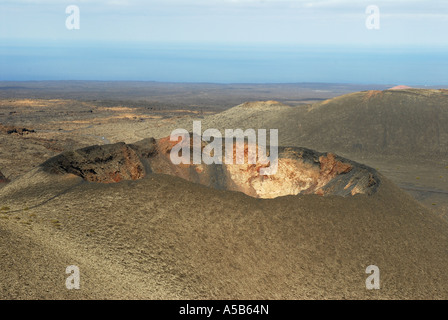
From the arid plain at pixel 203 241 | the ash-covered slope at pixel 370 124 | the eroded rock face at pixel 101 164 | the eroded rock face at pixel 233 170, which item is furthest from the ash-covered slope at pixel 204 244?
the ash-covered slope at pixel 370 124

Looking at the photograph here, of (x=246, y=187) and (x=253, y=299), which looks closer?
(x=253, y=299)

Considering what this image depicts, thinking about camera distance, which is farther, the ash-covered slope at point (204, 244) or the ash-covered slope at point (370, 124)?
the ash-covered slope at point (370, 124)

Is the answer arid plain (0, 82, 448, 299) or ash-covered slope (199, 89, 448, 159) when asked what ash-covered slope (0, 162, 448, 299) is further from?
ash-covered slope (199, 89, 448, 159)

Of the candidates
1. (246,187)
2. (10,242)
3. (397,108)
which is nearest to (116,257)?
(10,242)

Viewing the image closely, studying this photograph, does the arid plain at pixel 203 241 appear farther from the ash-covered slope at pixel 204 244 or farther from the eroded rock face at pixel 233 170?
the eroded rock face at pixel 233 170

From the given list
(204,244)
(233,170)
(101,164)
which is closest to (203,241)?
(204,244)

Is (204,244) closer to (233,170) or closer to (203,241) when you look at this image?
(203,241)

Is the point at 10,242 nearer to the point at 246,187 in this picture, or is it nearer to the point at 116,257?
the point at 116,257

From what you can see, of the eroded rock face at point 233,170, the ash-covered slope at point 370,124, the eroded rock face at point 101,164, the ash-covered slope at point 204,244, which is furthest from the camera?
the ash-covered slope at point 370,124
